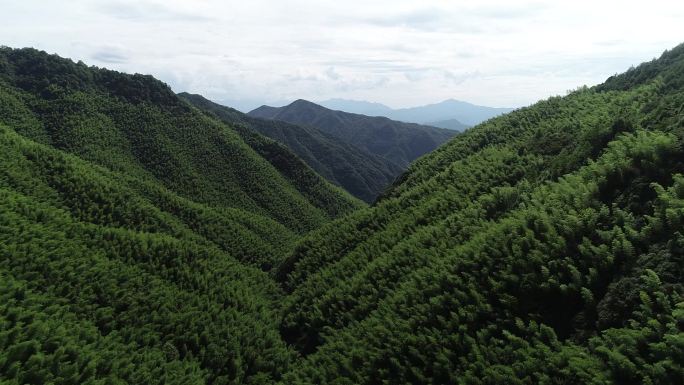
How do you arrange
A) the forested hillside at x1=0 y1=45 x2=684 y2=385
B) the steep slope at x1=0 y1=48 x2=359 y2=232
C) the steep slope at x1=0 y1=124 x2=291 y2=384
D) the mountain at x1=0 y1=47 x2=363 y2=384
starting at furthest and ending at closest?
the steep slope at x1=0 y1=48 x2=359 y2=232 < the mountain at x1=0 y1=47 x2=363 y2=384 < the steep slope at x1=0 y1=124 x2=291 y2=384 < the forested hillside at x1=0 y1=45 x2=684 y2=385

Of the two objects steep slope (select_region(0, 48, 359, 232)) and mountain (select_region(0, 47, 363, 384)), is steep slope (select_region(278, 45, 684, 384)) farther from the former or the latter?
steep slope (select_region(0, 48, 359, 232))

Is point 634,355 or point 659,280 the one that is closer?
point 634,355

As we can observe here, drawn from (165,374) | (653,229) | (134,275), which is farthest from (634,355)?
(134,275)

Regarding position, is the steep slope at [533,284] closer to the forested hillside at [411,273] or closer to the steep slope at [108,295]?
the forested hillside at [411,273]

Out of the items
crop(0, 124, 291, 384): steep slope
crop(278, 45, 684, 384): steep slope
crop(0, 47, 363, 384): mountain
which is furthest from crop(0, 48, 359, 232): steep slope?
crop(278, 45, 684, 384): steep slope

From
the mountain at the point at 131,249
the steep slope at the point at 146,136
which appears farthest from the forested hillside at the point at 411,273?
the steep slope at the point at 146,136

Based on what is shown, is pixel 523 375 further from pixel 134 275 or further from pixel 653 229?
pixel 134 275

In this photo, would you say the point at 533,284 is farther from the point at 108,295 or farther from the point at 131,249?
the point at 131,249
